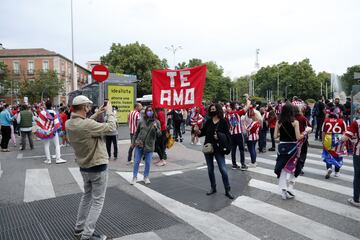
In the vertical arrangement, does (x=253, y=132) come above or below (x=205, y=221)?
above

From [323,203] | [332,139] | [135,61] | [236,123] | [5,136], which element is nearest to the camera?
[323,203]

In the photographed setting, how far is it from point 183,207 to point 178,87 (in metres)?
2.75

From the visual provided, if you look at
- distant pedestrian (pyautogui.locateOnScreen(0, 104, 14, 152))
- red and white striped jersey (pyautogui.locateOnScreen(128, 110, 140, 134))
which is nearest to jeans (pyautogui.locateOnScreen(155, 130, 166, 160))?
red and white striped jersey (pyautogui.locateOnScreen(128, 110, 140, 134))

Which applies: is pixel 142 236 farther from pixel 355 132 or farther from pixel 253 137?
pixel 253 137

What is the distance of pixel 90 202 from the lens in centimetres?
424

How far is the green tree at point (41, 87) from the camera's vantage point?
51.5 m

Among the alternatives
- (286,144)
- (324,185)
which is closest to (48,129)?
(286,144)

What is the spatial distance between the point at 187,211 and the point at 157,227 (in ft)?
2.73

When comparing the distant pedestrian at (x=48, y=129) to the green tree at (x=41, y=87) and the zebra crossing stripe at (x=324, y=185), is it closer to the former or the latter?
the zebra crossing stripe at (x=324, y=185)

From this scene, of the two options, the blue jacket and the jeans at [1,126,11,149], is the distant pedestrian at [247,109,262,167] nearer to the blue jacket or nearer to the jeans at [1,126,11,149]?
the jeans at [1,126,11,149]

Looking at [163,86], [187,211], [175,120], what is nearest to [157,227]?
[187,211]

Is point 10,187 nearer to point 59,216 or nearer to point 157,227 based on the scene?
point 59,216

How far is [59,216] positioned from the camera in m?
4.96

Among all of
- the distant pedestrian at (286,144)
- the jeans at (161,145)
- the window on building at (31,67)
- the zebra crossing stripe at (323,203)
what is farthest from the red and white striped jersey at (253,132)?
the window on building at (31,67)
